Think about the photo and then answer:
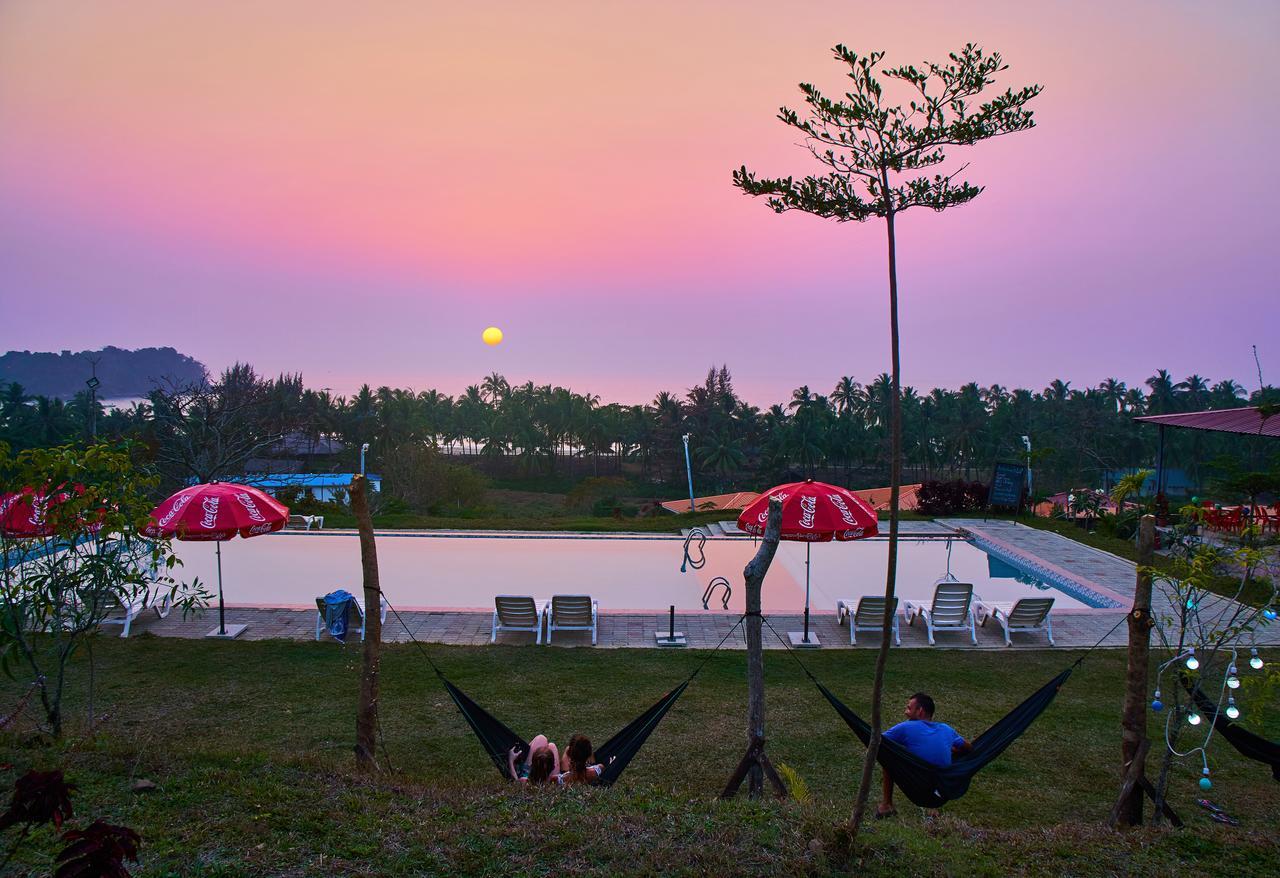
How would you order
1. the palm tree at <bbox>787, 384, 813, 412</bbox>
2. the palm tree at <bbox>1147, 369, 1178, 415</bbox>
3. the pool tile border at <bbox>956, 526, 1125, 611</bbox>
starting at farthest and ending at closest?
the palm tree at <bbox>1147, 369, 1178, 415</bbox>, the palm tree at <bbox>787, 384, 813, 412</bbox>, the pool tile border at <bbox>956, 526, 1125, 611</bbox>

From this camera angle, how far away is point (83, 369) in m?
117

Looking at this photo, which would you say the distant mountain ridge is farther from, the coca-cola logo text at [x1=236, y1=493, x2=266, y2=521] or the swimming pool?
the coca-cola logo text at [x1=236, y1=493, x2=266, y2=521]

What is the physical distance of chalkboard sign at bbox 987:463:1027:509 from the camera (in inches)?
699

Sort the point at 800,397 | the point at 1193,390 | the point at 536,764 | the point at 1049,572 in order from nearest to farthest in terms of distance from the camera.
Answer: the point at 536,764 < the point at 1049,572 < the point at 800,397 < the point at 1193,390

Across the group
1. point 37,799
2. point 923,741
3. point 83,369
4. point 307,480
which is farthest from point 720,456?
point 83,369

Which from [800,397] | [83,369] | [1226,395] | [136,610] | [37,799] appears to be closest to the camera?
[37,799]

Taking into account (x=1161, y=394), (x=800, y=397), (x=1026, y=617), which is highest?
(x=800, y=397)

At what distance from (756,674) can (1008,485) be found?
15307mm

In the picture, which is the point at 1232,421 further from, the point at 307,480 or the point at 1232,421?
the point at 307,480

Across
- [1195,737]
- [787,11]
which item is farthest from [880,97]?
[1195,737]

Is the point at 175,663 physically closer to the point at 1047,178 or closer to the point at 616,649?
the point at 616,649

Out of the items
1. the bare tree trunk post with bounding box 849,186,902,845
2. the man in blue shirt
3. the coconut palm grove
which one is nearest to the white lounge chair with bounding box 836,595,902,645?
the coconut palm grove

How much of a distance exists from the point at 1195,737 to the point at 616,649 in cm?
485

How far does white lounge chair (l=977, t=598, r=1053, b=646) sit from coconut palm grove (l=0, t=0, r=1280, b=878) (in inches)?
1.9
